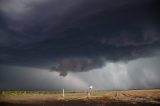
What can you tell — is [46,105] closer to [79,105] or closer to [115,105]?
[79,105]

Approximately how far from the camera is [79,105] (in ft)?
133

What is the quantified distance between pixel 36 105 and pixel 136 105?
15.3m

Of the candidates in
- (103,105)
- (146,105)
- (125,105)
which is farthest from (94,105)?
(146,105)

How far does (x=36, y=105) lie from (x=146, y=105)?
1683 cm

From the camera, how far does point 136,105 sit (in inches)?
1644

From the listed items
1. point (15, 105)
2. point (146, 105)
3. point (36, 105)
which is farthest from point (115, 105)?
point (15, 105)

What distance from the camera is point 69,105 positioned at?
40625mm

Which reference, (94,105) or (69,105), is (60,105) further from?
(94,105)

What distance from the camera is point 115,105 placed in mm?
40844

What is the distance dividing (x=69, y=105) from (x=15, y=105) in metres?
8.67

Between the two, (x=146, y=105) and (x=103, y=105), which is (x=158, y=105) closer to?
(x=146, y=105)

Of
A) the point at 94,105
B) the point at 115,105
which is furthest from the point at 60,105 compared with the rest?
the point at 115,105

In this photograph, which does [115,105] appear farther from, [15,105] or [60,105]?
[15,105]

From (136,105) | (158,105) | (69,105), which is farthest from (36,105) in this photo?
(158,105)
